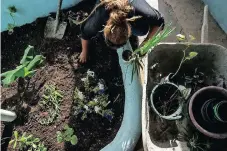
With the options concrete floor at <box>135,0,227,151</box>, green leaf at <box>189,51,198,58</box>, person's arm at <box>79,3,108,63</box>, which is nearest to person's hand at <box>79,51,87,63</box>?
person's arm at <box>79,3,108,63</box>

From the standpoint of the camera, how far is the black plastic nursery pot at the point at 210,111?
6.55ft

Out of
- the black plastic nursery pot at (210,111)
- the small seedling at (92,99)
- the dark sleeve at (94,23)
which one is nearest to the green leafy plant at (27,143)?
the small seedling at (92,99)

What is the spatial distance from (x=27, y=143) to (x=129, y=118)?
603mm

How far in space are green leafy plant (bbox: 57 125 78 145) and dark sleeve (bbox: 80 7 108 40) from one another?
1.78 ft

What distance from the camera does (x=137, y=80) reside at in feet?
8.09

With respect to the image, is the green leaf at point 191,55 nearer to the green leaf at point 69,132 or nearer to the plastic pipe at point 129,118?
the plastic pipe at point 129,118

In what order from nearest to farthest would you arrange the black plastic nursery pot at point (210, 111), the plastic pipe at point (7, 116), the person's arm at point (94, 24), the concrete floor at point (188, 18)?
the black plastic nursery pot at point (210, 111), the plastic pipe at point (7, 116), the person's arm at point (94, 24), the concrete floor at point (188, 18)

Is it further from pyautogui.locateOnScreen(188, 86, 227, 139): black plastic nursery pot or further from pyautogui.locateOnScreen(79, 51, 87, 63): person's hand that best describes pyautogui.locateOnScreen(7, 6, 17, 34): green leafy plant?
pyautogui.locateOnScreen(188, 86, 227, 139): black plastic nursery pot

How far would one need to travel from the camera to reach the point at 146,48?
83.5 inches

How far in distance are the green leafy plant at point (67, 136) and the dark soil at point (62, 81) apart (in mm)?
41

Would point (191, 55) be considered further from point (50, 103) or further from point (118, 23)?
point (50, 103)

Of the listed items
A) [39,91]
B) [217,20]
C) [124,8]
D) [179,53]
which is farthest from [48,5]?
[217,20]

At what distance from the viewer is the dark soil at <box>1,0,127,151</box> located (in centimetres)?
245

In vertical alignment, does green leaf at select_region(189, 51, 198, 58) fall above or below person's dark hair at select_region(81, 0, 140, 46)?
below
